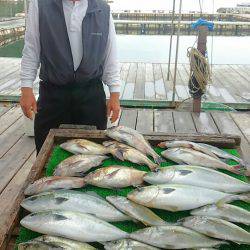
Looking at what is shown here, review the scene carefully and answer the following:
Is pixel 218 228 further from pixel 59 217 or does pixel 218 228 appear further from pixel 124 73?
pixel 124 73

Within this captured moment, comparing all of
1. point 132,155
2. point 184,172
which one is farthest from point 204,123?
Answer: point 184,172

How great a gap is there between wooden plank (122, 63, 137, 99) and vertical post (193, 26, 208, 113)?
1096 mm

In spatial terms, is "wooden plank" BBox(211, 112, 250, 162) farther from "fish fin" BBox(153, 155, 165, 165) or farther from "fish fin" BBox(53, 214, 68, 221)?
"fish fin" BBox(53, 214, 68, 221)

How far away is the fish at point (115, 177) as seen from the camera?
181cm

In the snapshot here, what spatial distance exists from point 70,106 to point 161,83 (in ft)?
14.1

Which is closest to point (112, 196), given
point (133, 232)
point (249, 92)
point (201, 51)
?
point (133, 232)

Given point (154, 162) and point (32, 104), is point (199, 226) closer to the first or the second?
point (154, 162)

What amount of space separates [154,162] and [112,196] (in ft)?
1.47

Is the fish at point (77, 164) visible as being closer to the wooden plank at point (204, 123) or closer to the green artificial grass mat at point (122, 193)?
the green artificial grass mat at point (122, 193)

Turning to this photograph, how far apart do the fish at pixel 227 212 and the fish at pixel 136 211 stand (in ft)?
0.59

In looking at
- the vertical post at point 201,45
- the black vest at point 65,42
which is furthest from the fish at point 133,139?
the vertical post at point 201,45

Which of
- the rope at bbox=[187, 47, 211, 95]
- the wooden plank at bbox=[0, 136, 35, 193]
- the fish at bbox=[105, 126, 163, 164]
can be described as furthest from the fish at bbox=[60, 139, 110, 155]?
the rope at bbox=[187, 47, 211, 95]

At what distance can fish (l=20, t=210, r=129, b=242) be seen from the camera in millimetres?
1457

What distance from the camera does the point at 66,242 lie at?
1401mm
